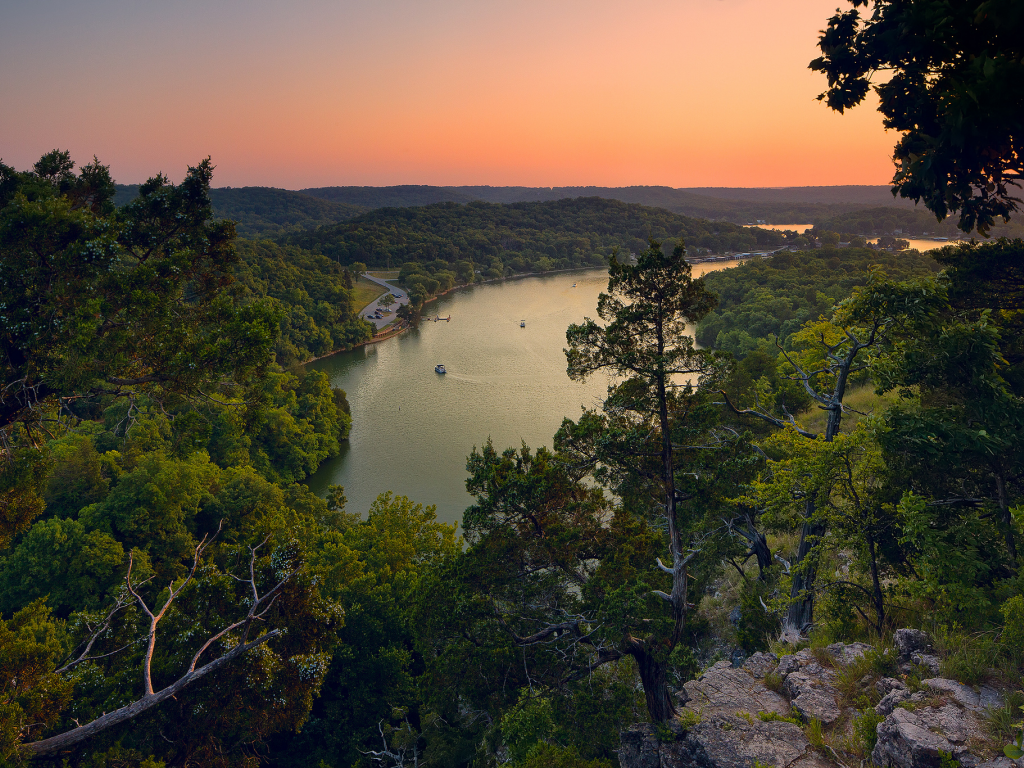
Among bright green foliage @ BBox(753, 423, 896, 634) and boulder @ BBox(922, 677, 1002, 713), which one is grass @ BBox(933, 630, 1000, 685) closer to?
boulder @ BBox(922, 677, 1002, 713)

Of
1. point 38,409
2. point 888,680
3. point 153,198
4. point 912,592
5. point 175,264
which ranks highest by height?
point 153,198

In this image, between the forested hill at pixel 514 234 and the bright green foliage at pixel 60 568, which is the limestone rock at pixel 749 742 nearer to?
the bright green foliage at pixel 60 568

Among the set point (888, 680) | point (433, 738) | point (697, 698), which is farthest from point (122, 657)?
point (888, 680)

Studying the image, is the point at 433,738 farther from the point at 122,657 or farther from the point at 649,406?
the point at 649,406

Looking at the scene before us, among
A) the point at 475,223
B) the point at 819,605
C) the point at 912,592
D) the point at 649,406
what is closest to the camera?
the point at 912,592

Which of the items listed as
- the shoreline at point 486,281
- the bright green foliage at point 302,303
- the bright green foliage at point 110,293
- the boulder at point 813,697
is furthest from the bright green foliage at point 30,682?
the shoreline at point 486,281

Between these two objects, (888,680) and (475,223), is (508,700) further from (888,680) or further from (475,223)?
(475,223)

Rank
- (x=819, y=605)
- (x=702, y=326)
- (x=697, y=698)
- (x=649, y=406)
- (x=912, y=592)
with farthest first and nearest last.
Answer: (x=702, y=326) → (x=819, y=605) → (x=649, y=406) → (x=697, y=698) → (x=912, y=592)

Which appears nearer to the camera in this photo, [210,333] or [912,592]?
[912,592]

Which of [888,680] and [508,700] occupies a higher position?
[888,680]
